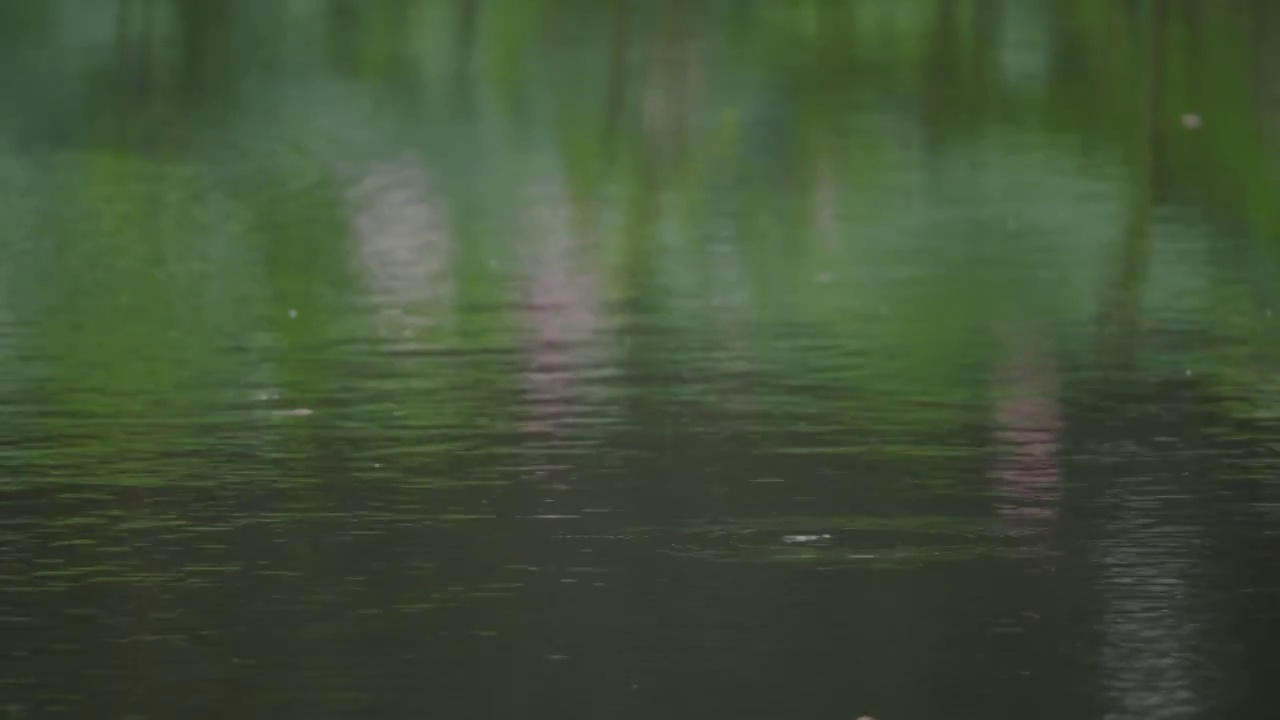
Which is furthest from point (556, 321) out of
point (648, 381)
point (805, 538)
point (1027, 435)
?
point (805, 538)

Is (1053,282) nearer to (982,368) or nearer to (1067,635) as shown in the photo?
(982,368)

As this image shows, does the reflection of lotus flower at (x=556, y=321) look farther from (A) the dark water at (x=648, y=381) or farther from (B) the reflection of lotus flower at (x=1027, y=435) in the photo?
(B) the reflection of lotus flower at (x=1027, y=435)

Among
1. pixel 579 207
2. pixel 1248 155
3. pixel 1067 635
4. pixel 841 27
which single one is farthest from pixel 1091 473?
pixel 841 27

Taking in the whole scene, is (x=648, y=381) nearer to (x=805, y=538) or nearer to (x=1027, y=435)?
(x=1027, y=435)

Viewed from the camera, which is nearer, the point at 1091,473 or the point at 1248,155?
the point at 1091,473

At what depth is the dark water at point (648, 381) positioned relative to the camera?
27.5 ft

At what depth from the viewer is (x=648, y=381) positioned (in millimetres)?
13383

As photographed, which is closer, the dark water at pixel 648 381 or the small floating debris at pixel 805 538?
the dark water at pixel 648 381

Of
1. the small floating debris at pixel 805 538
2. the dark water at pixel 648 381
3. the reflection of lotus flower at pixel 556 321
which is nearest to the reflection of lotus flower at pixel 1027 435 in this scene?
the dark water at pixel 648 381

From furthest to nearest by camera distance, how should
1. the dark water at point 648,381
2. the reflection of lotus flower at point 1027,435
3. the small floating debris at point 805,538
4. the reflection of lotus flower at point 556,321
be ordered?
1. the reflection of lotus flower at point 556,321
2. the reflection of lotus flower at point 1027,435
3. the small floating debris at point 805,538
4. the dark water at point 648,381

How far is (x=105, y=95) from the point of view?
26719 millimetres

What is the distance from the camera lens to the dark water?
8391 millimetres

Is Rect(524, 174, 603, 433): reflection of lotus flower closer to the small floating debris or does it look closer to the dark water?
the dark water

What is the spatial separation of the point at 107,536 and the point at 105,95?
17145 millimetres
